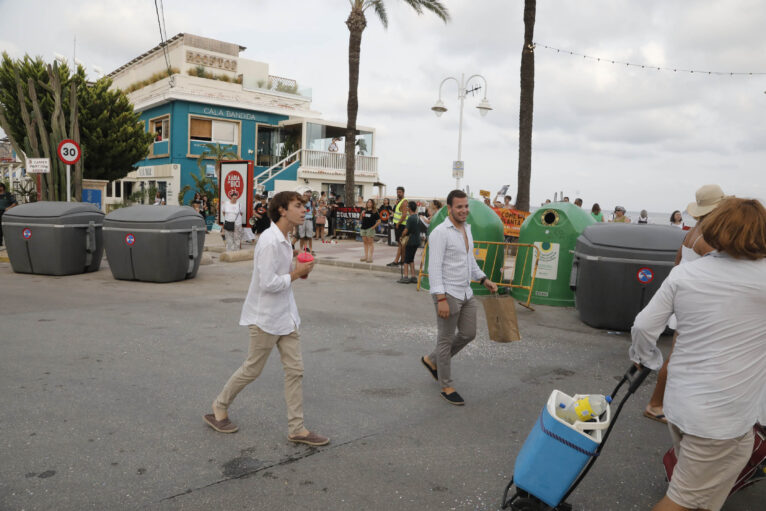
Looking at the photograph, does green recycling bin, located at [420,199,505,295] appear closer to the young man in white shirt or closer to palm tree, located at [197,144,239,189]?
the young man in white shirt

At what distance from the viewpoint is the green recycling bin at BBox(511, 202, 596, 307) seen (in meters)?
9.53

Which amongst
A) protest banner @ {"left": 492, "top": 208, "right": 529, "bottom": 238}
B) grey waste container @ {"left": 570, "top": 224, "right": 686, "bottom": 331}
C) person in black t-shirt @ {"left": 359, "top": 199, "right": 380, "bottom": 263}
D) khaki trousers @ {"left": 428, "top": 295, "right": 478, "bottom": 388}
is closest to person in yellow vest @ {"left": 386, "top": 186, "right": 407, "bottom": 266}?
person in black t-shirt @ {"left": 359, "top": 199, "right": 380, "bottom": 263}

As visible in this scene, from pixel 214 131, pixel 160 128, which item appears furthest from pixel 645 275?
pixel 160 128

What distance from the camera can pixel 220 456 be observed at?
375 cm

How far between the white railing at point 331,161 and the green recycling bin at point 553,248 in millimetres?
22739

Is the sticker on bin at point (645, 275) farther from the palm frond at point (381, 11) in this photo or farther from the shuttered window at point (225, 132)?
the shuttered window at point (225, 132)

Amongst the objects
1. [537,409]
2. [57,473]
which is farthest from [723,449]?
[57,473]

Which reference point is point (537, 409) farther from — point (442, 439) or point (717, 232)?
point (717, 232)

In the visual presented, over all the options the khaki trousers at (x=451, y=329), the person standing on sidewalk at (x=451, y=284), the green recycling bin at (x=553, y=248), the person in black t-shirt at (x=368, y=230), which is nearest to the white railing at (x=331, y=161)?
the person in black t-shirt at (x=368, y=230)

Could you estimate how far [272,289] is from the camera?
3799mm

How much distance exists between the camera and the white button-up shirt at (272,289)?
381cm

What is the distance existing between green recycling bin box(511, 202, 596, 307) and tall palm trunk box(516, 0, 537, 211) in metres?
7.33

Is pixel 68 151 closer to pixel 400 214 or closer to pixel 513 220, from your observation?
pixel 400 214

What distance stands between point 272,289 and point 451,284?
1745mm
